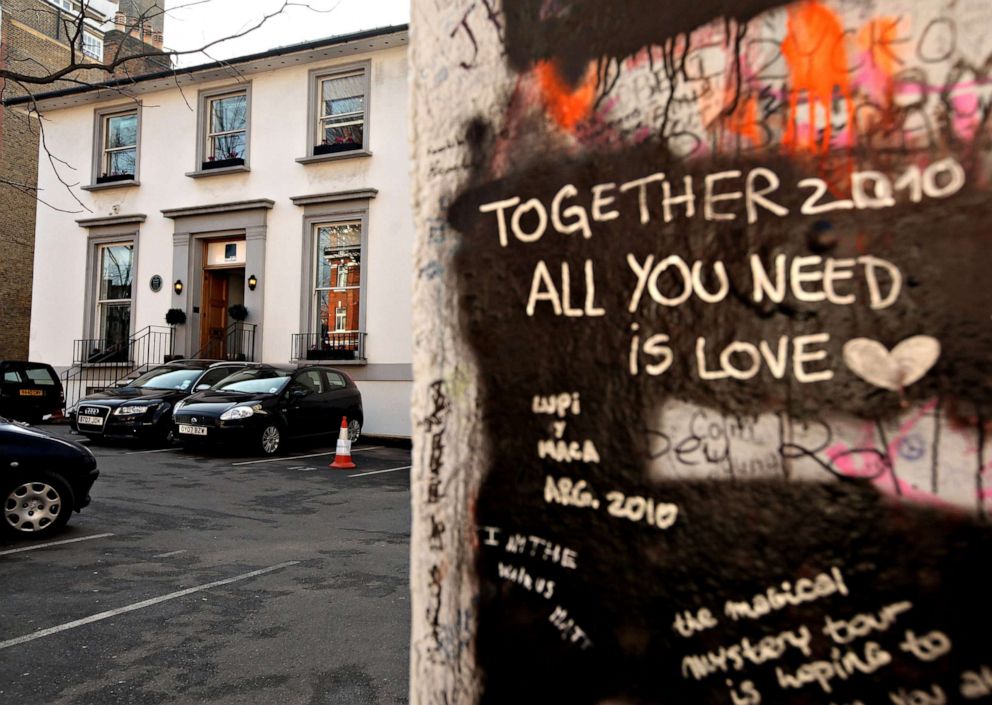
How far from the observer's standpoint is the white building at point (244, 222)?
54.6 ft

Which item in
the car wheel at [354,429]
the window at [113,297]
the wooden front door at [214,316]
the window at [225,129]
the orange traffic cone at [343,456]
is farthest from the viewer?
the window at [113,297]

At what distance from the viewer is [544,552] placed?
138cm

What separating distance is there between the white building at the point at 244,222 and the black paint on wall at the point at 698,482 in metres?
14.4

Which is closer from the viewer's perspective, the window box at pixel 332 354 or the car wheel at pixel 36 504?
the car wheel at pixel 36 504

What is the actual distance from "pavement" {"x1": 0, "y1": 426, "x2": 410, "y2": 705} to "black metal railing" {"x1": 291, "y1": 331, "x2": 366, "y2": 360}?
764 cm

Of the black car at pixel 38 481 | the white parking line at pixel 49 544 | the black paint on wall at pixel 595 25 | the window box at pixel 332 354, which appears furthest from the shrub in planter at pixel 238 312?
the black paint on wall at pixel 595 25

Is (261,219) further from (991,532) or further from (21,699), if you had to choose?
(991,532)

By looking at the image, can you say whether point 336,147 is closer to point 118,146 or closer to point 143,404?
point 118,146

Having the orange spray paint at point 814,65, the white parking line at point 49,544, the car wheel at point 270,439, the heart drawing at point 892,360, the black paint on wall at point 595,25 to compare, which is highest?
the black paint on wall at point 595,25

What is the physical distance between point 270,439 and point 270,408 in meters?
0.51

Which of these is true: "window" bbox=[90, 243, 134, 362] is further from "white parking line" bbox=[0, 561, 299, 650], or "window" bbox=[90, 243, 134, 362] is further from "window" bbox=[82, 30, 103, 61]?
"white parking line" bbox=[0, 561, 299, 650]

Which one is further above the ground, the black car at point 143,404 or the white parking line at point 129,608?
the black car at point 143,404

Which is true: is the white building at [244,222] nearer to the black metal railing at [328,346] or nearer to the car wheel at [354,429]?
the black metal railing at [328,346]

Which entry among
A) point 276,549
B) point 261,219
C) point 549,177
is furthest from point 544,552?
point 261,219
